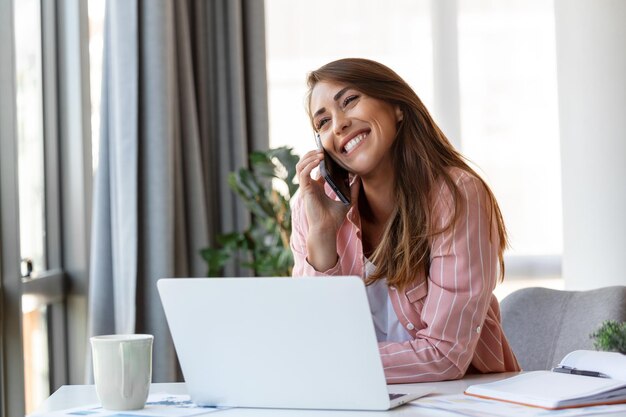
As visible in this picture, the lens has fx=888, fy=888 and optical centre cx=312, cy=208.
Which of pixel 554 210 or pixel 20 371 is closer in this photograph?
pixel 20 371

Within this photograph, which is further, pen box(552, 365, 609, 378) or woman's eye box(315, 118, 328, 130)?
woman's eye box(315, 118, 328, 130)

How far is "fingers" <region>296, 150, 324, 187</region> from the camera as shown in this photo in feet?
6.16

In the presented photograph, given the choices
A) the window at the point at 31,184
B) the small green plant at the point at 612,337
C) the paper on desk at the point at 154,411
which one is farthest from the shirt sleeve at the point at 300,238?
the window at the point at 31,184

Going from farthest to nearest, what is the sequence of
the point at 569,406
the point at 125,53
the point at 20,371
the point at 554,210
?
the point at 554,210 < the point at 125,53 < the point at 20,371 < the point at 569,406

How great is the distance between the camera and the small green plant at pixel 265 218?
329cm

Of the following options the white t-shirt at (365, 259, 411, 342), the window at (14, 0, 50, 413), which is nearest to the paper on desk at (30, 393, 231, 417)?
the white t-shirt at (365, 259, 411, 342)

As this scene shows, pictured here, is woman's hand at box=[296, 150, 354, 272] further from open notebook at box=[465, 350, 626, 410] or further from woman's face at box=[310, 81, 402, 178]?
open notebook at box=[465, 350, 626, 410]

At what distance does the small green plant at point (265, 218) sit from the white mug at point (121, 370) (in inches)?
80.1

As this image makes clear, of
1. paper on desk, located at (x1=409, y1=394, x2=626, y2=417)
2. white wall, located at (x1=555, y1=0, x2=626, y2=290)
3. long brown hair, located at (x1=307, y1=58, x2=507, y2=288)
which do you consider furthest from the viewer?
white wall, located at (x1=555, y1=0, x2=626, y2=290)

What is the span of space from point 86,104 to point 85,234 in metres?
0.45

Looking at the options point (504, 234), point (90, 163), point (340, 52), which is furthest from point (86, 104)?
point (504, 234)

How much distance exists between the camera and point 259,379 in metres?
1.21

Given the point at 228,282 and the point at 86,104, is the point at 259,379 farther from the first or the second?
the point at 86,104

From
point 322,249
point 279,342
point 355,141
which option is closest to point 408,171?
point 355,141
